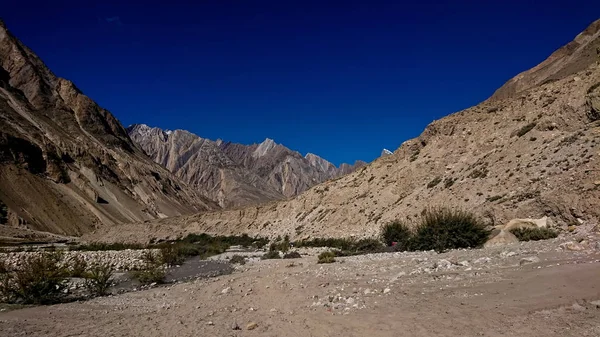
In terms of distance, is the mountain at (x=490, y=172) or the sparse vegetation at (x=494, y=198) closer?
the mountain at (x=490, y=172)

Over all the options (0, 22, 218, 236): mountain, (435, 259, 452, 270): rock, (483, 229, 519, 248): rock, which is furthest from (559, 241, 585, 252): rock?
(0, 22, 218, 236): mountain

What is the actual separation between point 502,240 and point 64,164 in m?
113

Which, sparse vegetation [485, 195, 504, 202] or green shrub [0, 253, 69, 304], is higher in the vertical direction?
sparse vegetation [485, 195, 504, 202]

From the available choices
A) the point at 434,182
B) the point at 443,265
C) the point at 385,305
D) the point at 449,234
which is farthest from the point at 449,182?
the point at 385,305

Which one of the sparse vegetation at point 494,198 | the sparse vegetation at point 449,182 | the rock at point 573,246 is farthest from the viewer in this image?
the sparse vegetation at point 449,182

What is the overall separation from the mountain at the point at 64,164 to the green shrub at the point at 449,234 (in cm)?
8194

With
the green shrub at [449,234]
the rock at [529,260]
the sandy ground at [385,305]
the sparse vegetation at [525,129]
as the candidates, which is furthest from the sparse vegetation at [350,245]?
the sparse vegetation at [525,129]

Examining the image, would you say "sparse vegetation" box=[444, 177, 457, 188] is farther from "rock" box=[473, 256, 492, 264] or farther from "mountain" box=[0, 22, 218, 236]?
"mountain" box=[0, 22, 218, 236]

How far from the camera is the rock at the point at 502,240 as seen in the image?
16330 mm

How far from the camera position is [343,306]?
9094 millimetres

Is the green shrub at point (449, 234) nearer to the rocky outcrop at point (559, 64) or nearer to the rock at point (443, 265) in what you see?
the rock at point (443, 265)

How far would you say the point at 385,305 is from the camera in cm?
866

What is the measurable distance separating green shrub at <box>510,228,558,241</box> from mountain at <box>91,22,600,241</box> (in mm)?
1432

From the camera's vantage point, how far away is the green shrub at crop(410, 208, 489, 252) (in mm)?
17828
